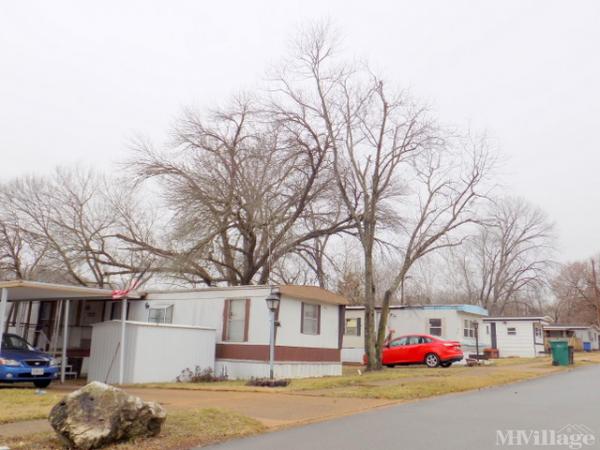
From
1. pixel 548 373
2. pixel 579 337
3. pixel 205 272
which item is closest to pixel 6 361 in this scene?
pixel 205 272

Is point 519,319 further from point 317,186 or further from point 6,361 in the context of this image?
point 6,361

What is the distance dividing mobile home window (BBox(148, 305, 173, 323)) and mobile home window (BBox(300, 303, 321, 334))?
15.5 feet

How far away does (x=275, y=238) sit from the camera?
2519 cm

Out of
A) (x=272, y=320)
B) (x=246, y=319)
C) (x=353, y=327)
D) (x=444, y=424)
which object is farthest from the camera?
(x=353, y=327)

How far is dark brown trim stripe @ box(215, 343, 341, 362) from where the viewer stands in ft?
59.0

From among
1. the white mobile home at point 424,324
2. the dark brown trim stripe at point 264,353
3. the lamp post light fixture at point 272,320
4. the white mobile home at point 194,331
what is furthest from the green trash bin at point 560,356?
the lamp post light fixture at point 272,320

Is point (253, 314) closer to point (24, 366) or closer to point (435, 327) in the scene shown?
point (24, 366)

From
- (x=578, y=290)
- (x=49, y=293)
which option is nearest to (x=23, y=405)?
(x=49, y=293)

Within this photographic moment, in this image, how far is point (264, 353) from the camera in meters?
17.9

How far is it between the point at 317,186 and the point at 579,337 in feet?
151

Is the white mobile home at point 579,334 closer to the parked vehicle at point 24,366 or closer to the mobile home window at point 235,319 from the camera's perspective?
the mobile home window at point 235,319

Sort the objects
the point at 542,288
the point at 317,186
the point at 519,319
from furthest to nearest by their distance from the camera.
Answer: the point at 542,288 → the point at 519,319 → the point at 317,186

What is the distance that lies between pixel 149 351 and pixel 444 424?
10.3m

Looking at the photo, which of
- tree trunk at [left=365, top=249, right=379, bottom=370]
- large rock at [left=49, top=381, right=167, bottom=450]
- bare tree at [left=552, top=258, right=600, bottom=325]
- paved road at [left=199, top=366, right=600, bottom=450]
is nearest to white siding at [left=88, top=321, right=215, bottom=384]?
tree trunk at [left=365, top=249, right=379, bottom=370]
